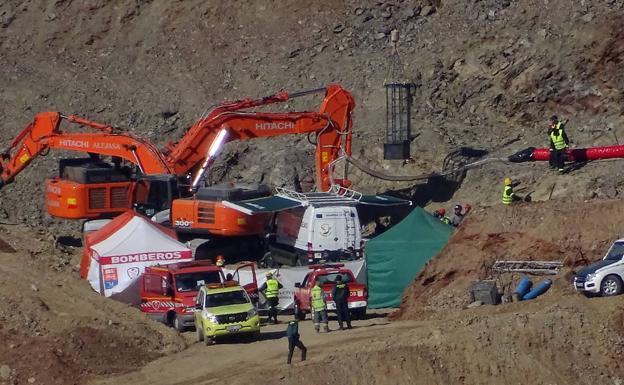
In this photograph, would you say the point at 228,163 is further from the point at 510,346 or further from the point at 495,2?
the point at 510,346

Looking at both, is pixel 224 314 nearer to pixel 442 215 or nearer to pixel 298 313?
pixel 298 313

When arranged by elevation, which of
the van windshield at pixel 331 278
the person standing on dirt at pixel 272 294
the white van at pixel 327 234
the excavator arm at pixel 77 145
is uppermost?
the excavator arm at pixel 77 145

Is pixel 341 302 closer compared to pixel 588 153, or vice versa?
pixel 341 302

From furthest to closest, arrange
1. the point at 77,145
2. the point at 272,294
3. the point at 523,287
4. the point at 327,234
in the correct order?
the point at 77,145
the point at 327,234
the point at 272,294
the point at 523,287

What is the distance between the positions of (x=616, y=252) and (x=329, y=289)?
698cm

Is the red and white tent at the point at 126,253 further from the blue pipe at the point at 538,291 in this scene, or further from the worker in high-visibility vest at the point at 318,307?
the blue pipe at the point at 538,291

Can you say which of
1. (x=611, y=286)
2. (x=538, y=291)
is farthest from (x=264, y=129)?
(x=611, y=286)

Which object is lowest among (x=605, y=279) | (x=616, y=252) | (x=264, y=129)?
(x=605, y=279)

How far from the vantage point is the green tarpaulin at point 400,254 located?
3306cm

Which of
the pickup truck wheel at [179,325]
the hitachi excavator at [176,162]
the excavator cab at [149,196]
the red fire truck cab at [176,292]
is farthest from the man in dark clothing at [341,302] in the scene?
the excavator cab at [149,196]

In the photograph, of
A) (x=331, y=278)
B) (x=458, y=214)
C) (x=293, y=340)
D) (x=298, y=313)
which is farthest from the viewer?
(x=458, y=214)

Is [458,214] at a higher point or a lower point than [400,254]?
higher

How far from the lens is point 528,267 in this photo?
30.9 m

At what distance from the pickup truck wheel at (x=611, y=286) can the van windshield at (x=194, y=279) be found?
9232 millimetres
